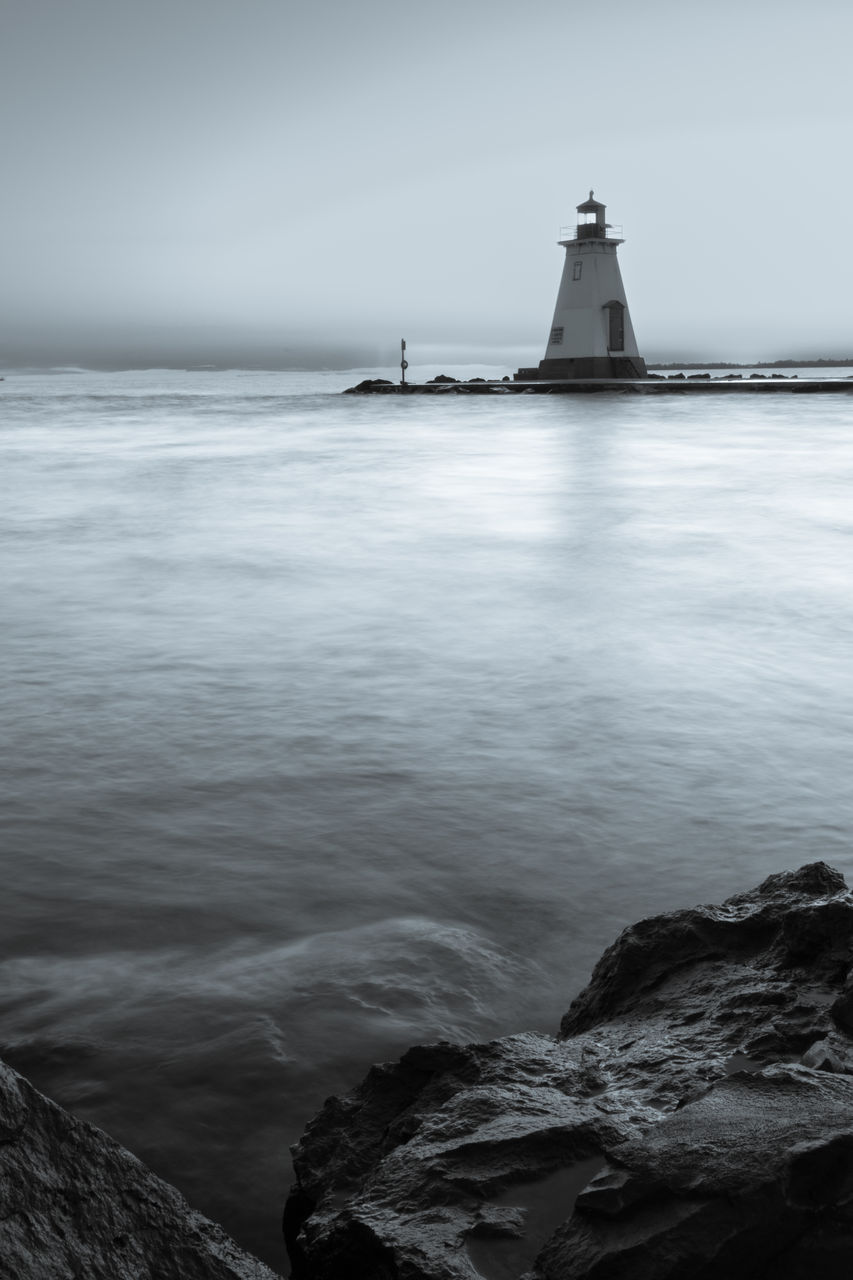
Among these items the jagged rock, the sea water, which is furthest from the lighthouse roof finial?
the sea water

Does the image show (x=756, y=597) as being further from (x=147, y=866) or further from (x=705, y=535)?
(x=147, y=866)

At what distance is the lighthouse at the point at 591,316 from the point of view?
3844cm

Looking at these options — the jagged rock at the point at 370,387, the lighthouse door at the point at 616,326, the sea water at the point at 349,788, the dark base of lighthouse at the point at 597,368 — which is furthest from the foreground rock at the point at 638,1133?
the jagged rock at the point at 370,387

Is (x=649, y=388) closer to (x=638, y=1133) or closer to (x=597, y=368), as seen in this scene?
(x=597, y=368)

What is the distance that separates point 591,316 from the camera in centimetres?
3969

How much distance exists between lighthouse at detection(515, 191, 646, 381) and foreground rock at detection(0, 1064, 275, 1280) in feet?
130

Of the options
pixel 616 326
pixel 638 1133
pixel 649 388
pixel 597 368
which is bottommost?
pixel 638 1133

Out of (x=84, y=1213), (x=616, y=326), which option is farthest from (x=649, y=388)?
(x=84, y=1213)

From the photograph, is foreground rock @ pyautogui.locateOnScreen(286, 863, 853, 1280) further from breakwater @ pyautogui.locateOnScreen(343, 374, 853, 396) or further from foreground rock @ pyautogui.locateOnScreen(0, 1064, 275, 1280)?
breakwater @ pyautogui.locateOnScreen(343, 374, 853, 396)

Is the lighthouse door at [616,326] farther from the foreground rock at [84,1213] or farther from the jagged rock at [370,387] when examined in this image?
the foreground rock at [84,1213]

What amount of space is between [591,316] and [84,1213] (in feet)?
134

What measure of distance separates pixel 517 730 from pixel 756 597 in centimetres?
377

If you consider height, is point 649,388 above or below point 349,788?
above

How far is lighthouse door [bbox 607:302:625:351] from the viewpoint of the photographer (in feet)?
130
